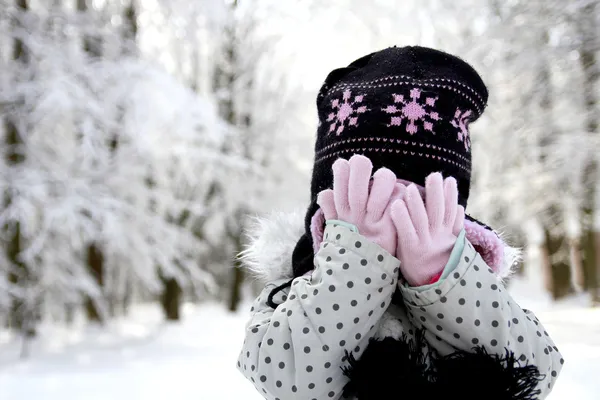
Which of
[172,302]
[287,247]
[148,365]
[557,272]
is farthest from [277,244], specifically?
[557,272]

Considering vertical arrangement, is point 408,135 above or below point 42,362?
above

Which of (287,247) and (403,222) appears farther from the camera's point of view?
(287,247)

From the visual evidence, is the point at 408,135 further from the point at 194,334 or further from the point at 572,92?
the point at 194,334

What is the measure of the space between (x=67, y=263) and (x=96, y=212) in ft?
5.60

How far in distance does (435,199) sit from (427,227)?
6 centimetres

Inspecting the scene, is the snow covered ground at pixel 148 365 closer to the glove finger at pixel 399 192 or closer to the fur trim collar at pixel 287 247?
the fur trim collar at pixel 287 247

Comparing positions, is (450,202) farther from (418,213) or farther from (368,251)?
(368,251)

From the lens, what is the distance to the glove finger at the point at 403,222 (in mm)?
995

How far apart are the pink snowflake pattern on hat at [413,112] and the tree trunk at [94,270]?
26.3ft

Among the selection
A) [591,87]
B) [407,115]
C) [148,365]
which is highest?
[591,87]

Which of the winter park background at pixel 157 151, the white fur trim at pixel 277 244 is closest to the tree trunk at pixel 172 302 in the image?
the winter park background at pixel 157 151

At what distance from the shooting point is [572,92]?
5.81 meters

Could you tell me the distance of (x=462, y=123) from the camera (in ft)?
4.08

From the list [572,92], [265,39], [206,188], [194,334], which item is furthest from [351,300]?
[265,39]
